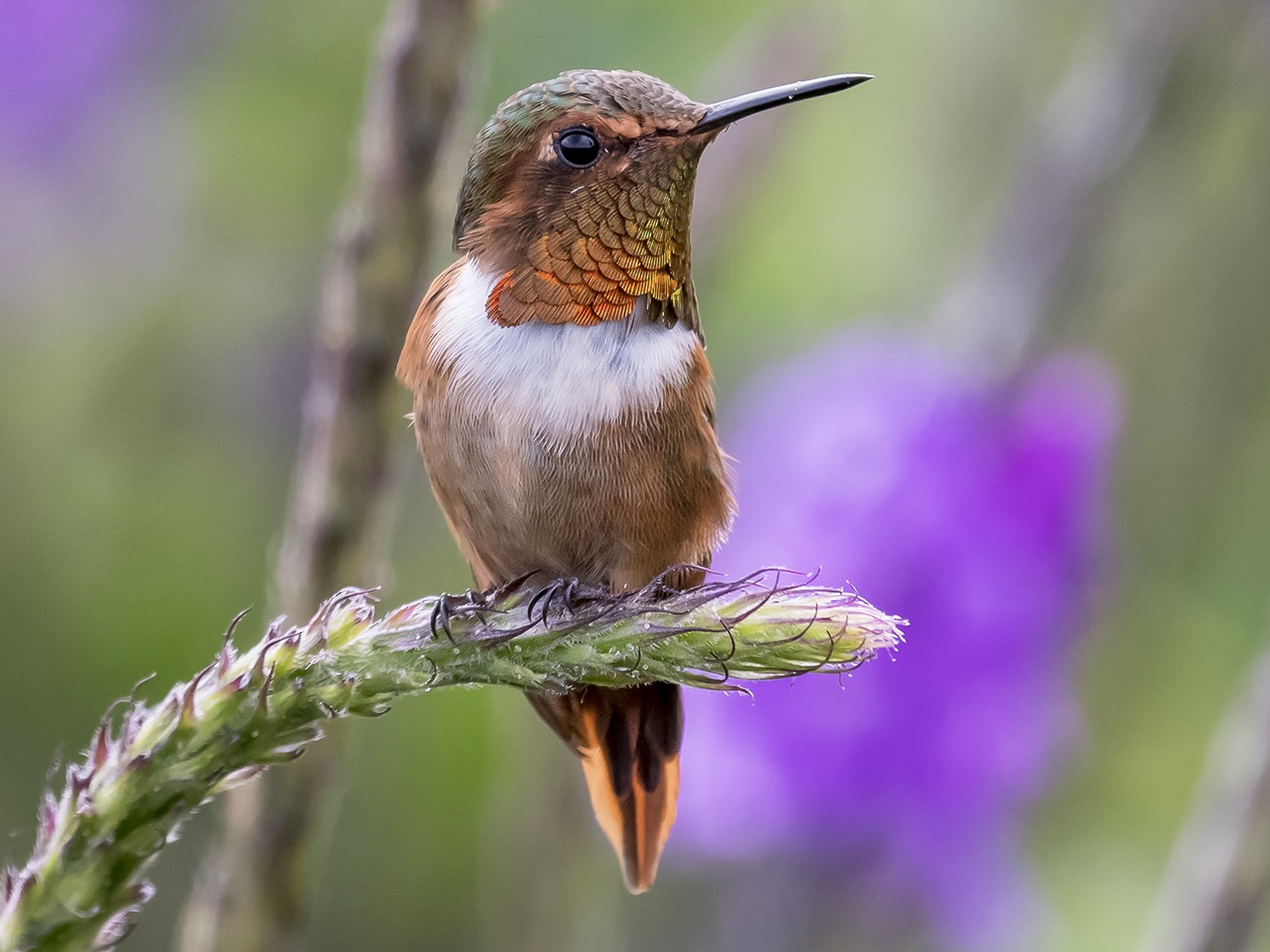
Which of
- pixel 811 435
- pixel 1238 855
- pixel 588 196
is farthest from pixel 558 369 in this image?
pixel 811 435

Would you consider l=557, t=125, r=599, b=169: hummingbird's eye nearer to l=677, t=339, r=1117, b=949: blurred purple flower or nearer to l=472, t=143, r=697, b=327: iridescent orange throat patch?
l=472, t=143, r=697, b=327: iridescent orange throat patch

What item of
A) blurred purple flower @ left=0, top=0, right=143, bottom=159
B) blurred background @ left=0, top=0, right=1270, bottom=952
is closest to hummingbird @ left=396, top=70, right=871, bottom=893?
blurred background @ left=0, top=0, right=1270, bottom=952

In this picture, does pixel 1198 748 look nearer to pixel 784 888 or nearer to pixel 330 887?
pixel 784 888

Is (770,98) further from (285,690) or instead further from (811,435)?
(811,435)

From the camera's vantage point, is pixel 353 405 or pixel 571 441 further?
pixel 571 441

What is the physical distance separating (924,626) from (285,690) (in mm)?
1263

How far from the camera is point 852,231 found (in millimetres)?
3525

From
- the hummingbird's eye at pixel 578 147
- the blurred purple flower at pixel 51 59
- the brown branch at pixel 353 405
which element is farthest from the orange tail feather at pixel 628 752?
the blurred purple flower at pixel 51 59

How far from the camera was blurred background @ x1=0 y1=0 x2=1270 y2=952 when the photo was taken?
2.10 metres

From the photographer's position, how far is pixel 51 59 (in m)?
3.29

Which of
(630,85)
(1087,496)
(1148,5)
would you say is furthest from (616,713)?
(1148,5)

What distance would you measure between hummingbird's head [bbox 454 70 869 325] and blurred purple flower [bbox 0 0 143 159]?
2328 millimetres

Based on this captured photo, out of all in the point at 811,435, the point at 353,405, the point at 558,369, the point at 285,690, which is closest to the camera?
the point at 285,690

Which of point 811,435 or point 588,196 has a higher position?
point 588,196
